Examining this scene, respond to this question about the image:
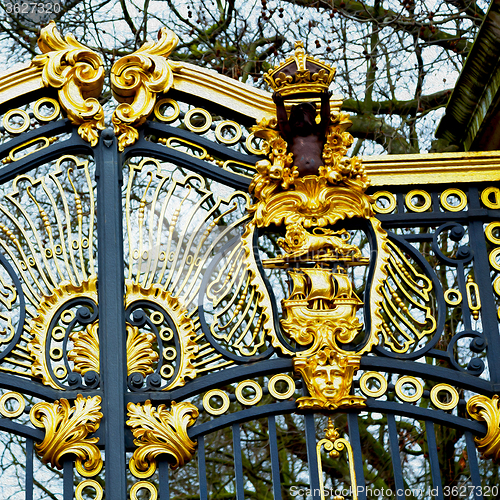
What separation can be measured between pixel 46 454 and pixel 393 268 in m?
1.75

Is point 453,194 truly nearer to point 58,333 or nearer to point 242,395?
point 242,395

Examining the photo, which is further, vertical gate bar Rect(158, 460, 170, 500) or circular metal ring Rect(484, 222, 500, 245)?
circular metal ring Rect(484, 222, 500, 245)

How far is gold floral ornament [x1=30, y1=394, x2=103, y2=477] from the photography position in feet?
13.7

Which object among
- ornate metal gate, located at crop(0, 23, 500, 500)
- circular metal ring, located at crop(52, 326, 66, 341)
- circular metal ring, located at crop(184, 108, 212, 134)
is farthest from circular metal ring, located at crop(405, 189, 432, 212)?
circular metal ring, located at crop(52, 326, 66, 341)

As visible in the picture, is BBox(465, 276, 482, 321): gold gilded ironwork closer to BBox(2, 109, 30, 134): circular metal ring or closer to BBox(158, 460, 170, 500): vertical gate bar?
BBox(158, 460, 170, 500): vertical gate bar

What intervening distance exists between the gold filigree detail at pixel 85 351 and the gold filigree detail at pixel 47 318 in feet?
0.06

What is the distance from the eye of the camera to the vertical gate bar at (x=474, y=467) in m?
4.23

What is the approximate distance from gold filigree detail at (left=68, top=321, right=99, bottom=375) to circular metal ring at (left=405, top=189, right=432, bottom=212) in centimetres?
154

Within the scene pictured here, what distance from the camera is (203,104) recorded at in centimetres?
476

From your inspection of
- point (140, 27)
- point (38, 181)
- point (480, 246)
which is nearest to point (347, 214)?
point (480, 246)

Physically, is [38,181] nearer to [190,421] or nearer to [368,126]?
[190,421]

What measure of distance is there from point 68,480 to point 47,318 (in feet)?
2.28

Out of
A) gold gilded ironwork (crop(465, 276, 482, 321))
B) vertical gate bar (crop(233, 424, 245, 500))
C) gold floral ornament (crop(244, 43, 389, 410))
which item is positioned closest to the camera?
vertical gate bar (crop(233, 424, 245, 500))

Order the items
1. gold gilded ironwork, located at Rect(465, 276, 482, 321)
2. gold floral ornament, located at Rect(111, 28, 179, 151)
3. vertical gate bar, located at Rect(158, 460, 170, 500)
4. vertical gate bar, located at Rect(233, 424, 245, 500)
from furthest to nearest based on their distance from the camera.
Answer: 1. gold floral ornament, located at Rect(111, 28, 179, 151)
2. gold gilded ironwork, located at Rect(465, 276, 482, 321)
3. vertical gate bar, located at Rect(158, 460, 170, 500)
4. vertical gate bar, located at Rect(233, 424, 245, 500)
